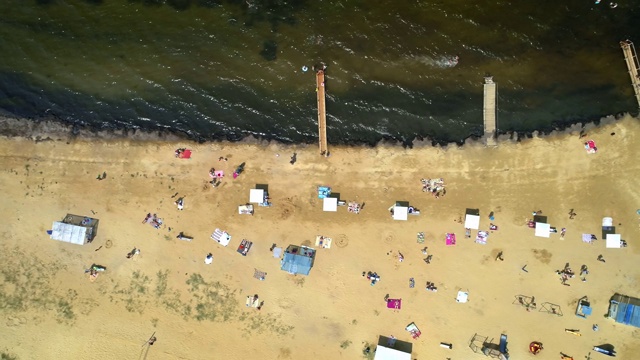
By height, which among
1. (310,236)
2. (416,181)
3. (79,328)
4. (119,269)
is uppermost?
(416,181)

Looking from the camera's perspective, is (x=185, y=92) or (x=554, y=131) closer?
(x=554, y=131)

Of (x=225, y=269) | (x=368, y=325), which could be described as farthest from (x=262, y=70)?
(x=368, y=325)

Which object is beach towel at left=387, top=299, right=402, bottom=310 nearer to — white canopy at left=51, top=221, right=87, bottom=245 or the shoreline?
the shoreline

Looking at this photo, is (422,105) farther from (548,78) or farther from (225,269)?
(225,269)

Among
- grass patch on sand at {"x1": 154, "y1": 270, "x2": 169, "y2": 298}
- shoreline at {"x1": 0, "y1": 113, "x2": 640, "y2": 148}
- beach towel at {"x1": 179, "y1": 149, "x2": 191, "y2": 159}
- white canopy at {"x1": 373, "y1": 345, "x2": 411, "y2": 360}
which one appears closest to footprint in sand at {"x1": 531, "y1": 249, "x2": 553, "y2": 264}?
white canopy at {"x1": 373, "y1": 345, "x2": 411, "y2": 360}

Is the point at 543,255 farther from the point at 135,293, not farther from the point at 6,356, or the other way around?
the point at 6,356

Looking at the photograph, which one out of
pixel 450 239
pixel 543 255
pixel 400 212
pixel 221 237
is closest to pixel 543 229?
pixel 543 255
